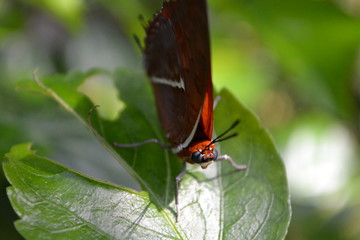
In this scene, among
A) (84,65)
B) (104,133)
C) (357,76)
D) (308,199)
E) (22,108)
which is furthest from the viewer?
(357,76)

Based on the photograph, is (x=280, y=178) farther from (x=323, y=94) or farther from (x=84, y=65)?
(x=84, y=65)

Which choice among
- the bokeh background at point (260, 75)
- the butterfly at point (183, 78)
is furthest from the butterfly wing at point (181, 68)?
the bokeh background at point (260, 75)

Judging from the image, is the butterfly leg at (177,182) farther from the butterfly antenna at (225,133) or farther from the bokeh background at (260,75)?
the bokeh background at (260,75)

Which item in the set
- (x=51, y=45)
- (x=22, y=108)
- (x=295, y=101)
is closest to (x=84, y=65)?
(x=51, y=45)

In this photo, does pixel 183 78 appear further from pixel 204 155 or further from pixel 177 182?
pixel 177 182

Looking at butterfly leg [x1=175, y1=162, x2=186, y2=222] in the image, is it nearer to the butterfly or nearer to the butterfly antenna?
the butterfly

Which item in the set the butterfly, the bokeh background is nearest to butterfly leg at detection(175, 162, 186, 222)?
the butterfly

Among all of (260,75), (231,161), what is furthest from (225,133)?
(260,75)
